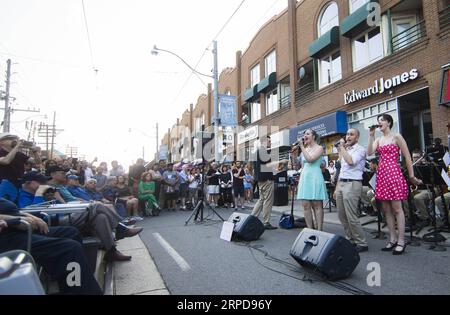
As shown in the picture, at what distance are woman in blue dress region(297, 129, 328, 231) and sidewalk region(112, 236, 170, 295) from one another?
2.55 metres

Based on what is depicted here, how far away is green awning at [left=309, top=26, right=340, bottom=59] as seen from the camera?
536 inches

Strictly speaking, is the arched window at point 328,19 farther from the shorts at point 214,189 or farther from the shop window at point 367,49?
the shorts at point 214,189

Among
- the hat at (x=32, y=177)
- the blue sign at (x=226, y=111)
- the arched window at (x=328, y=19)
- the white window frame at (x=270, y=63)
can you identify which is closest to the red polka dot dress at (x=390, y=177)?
the hat at (x=32, y=177)

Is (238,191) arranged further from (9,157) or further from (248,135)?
(248,135)

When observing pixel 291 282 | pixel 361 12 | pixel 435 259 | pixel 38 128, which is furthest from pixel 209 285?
pixel 38 128

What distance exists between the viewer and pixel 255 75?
73.8ft

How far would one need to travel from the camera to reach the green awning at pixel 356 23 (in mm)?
11984

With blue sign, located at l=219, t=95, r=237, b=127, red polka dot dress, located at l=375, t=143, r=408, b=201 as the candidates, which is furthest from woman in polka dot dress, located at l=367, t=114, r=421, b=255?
blue sign, located at l=219, t=95, r=237, b=127

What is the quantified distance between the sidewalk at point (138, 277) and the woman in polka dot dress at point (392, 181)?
10.6ft

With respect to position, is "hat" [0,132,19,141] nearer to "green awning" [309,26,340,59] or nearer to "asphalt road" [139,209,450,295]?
"asphalt road" [139,209,450,295]

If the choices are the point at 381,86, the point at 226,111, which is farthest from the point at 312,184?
the point at 226,111

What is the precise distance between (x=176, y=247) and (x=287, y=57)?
1589cm

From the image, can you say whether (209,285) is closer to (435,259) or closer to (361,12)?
(435,259)

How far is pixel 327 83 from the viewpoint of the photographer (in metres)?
15.0
